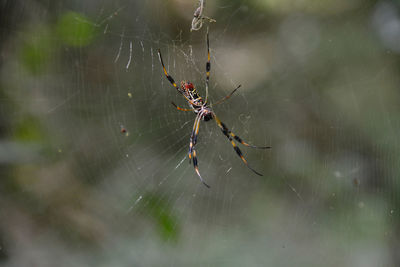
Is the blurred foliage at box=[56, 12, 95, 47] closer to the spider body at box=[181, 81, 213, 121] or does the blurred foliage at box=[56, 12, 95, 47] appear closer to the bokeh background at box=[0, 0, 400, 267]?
the bokeh background at box=[0, 0, 400, 267]

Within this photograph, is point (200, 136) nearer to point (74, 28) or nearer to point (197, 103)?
point (197, 103)

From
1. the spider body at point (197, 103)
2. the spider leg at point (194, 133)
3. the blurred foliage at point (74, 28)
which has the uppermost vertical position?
the blurred foliage at point (74, 28)

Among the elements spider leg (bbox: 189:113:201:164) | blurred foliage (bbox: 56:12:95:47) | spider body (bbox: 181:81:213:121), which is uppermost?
blurred foliage (bbox: 56:12:95:47)

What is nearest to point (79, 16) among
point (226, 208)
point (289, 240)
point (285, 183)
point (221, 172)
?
point (221, 172)

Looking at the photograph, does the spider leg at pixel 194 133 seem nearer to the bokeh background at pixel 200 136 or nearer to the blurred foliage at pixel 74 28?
the bokeh background at pixel 200 136

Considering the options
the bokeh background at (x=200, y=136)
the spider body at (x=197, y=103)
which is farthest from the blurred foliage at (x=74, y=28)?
the spider body at (x=197, y=103)

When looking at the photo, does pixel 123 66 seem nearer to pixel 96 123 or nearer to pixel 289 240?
pixel 96 123

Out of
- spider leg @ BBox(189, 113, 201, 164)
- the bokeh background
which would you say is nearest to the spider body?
spider leg @ BBox(189, 113, 201, 164)

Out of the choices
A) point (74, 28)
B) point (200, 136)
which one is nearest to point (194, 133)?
point (200, 136)
